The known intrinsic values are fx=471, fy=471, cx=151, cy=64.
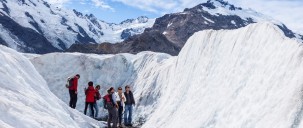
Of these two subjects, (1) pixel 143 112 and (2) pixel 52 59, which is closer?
(1) pixel 143 112

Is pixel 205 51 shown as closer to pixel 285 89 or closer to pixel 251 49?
pixel 251 49

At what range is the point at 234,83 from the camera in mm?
17500

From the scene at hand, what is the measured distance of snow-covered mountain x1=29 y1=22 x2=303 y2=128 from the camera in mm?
14327

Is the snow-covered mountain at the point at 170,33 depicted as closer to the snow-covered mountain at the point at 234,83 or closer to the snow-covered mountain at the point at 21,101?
the snow-covered mountain at the point at 234,83

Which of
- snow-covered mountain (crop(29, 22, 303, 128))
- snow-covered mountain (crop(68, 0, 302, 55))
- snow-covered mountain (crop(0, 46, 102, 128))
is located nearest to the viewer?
snow-covered mountain (crop(0, 46, 102, 128))

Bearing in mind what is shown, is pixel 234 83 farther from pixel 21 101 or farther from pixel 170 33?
pixel 170 33

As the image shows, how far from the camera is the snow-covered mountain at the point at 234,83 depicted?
14327 mm

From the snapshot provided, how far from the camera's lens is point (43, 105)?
498 inches

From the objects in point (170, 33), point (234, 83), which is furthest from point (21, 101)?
point (170, 33)

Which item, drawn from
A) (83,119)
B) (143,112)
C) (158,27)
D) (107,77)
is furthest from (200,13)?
(83,119)

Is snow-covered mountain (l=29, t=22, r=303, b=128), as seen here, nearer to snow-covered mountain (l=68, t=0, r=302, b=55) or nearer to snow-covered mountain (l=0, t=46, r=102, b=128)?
snow-covered mountain (l=0, t=46, r=102, b=128)

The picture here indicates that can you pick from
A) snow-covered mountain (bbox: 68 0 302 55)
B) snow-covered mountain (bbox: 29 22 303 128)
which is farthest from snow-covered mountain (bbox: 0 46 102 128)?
snow-covered mountain (bbox: 68 0 302 55)

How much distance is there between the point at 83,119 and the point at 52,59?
71.7ft

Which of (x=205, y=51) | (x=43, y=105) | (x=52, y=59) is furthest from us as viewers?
(x=52, y=59)
